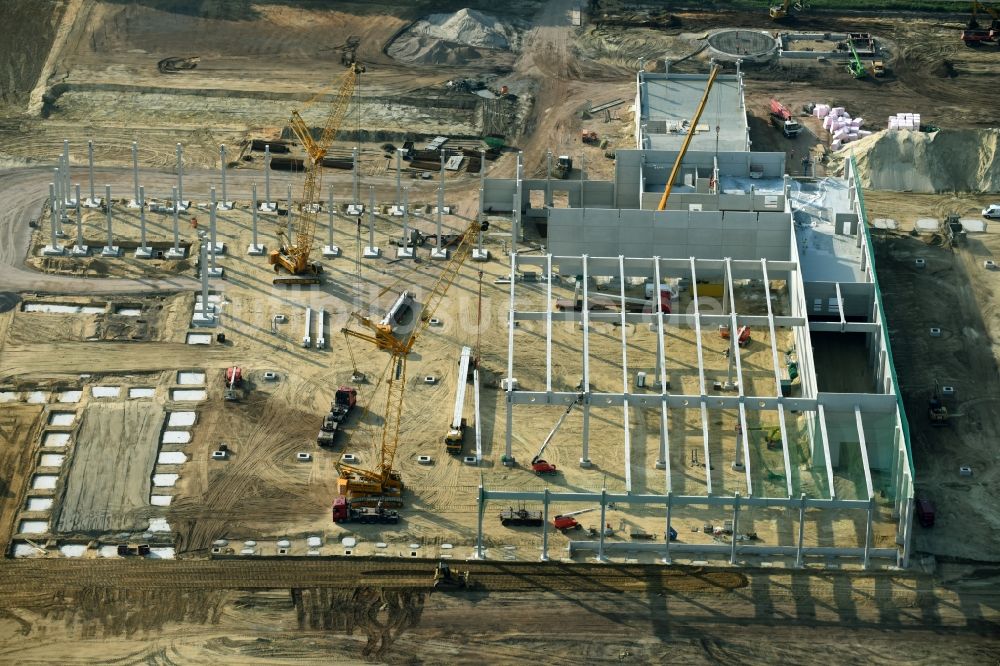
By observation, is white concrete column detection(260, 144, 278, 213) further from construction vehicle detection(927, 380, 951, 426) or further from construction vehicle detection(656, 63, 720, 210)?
construction vehicle detection(927, 380, 951, 426)

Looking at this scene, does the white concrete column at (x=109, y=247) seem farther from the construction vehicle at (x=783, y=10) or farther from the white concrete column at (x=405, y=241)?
the construction vehicle at (x=783, y=10)

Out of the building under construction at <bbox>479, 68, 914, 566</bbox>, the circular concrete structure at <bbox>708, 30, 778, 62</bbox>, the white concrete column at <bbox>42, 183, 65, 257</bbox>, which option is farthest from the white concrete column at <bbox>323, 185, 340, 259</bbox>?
the circular concrete structure at <bbox>708, 30, 778, 62</bbox>

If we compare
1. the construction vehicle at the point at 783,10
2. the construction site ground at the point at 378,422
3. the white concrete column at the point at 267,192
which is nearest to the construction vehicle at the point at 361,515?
the construction site ground at the point at 378,422

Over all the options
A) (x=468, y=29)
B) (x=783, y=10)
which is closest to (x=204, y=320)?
(x=468, y=29)

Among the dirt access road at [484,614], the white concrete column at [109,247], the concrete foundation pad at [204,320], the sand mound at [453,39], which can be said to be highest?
the sand mound at [453,39]

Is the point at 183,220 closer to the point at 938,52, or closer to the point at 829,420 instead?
the point at 829,420

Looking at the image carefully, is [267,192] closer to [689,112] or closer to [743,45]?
[689,112]

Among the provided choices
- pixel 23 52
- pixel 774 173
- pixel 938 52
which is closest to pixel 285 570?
pixel 774 173
